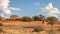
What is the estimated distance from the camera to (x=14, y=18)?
9150cm

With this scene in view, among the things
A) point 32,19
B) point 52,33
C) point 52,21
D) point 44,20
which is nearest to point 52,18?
point 52,21

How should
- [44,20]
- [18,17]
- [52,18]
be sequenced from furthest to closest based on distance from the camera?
[18,17] → [44,20] → [52,18]

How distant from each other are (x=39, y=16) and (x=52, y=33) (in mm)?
53954

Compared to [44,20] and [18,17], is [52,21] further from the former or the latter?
[18,17]

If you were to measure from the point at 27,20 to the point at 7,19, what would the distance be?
32.4 ft

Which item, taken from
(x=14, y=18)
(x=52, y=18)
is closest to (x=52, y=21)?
(x=52, y=18)

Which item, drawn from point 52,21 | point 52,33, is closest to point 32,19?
point 52,21

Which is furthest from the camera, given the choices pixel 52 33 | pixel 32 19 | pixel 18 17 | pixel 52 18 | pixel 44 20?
pixel 18 17

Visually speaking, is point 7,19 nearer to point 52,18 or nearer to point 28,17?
point 28,17

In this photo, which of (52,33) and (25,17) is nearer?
(52,33)

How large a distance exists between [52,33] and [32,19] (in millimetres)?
54957

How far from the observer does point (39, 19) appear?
3364 inches

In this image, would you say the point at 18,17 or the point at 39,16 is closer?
the point at 39,16

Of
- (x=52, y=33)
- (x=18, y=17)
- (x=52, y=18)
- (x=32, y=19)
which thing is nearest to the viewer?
(x=52, y=33)
